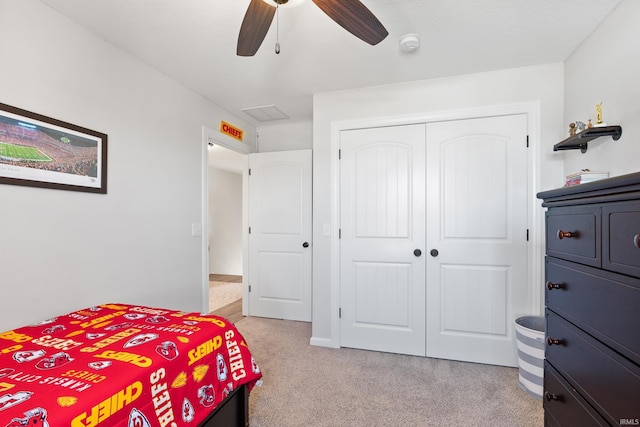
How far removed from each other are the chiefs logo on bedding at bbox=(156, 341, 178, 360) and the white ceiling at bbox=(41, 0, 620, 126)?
1.76 metres

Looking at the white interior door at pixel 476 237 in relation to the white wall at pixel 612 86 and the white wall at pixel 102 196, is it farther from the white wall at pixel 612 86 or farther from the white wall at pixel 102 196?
the white wall at pixel 102 196

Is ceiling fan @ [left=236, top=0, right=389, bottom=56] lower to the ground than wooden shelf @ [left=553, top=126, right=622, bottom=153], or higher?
higher

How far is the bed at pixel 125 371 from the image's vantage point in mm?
920

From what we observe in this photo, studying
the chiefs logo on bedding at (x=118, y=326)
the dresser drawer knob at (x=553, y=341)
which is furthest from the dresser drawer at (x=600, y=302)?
the chiefs logo on bedding at (x=118, y=326)

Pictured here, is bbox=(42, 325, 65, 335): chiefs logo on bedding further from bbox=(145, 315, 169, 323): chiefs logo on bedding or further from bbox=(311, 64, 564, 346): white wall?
bbox=(311, 64, 564, 346): white wall

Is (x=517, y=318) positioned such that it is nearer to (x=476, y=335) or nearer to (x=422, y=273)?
(x=476, y=335)

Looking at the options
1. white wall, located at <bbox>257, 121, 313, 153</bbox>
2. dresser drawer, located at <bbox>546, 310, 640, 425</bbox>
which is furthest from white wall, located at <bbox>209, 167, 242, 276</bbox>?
dresser drawer, located at <bbox>546, 310, 640, 425</bbox>

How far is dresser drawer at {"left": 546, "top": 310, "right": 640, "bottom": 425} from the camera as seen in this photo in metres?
0.82

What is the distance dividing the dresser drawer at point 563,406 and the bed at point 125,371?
4.36 feet

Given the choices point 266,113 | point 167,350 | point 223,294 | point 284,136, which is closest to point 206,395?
point 167,350

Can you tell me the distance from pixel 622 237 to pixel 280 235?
10.4ft

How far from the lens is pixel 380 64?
237cm

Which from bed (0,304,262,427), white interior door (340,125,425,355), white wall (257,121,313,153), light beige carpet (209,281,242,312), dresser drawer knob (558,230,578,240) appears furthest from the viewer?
light beige carpet (209,281,242,312)

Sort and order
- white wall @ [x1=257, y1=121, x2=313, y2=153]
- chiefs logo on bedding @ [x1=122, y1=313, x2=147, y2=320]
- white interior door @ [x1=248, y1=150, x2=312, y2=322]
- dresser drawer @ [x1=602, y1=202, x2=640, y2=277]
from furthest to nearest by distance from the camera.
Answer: white wall @ [x1=257, y1=121, x2=313, y2=153]
white interior door @ [x1=248, y1=150, x2=312, y2=322]
chiefs logo on bedding @ [x1=122, y1=313, x2=147, y2=320]
dresser drawer @ [x1=602, y1=202, x2=640, y2=277]
